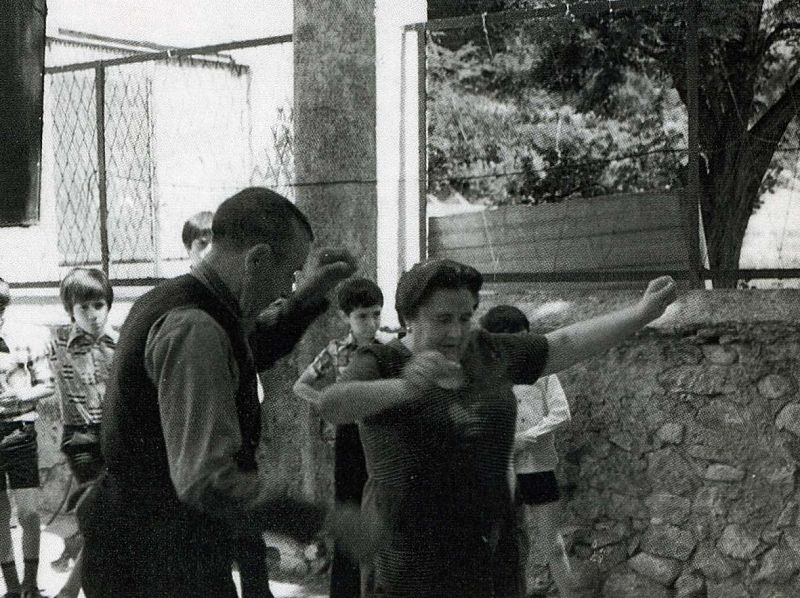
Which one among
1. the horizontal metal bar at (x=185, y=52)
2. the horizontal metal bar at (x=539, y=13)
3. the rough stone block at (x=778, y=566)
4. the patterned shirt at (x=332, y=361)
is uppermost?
the horizontal metal bar at (x=539, y=13)

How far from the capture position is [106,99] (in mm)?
5742

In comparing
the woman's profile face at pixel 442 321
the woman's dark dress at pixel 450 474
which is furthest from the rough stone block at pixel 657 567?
the woman's profile face at pixel 442 321

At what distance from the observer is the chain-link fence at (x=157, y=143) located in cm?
510

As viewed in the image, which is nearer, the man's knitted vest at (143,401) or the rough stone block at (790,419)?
the man's knitted vest at (143,401)

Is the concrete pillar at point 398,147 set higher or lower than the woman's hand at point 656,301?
higher

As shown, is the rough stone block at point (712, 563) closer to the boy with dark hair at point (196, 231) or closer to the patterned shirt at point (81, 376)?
the boy with dark hair at point (196, 231)

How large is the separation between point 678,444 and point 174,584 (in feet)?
8.23

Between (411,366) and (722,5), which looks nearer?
(411,366)

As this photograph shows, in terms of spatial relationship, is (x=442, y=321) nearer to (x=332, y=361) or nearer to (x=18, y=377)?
(x=332, y=361)

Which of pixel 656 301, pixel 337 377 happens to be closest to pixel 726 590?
pixel 337 377

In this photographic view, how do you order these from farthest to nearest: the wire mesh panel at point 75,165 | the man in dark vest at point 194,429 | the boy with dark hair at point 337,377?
the wire mesh panel at point 75,165 < the boy with dark hair at point 337,377 < the man in dark vest at point 194,429

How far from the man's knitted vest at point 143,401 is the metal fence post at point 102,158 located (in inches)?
148

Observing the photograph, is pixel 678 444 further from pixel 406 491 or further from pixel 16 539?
pixel 16 539

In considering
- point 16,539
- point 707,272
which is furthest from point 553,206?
point 16,539
